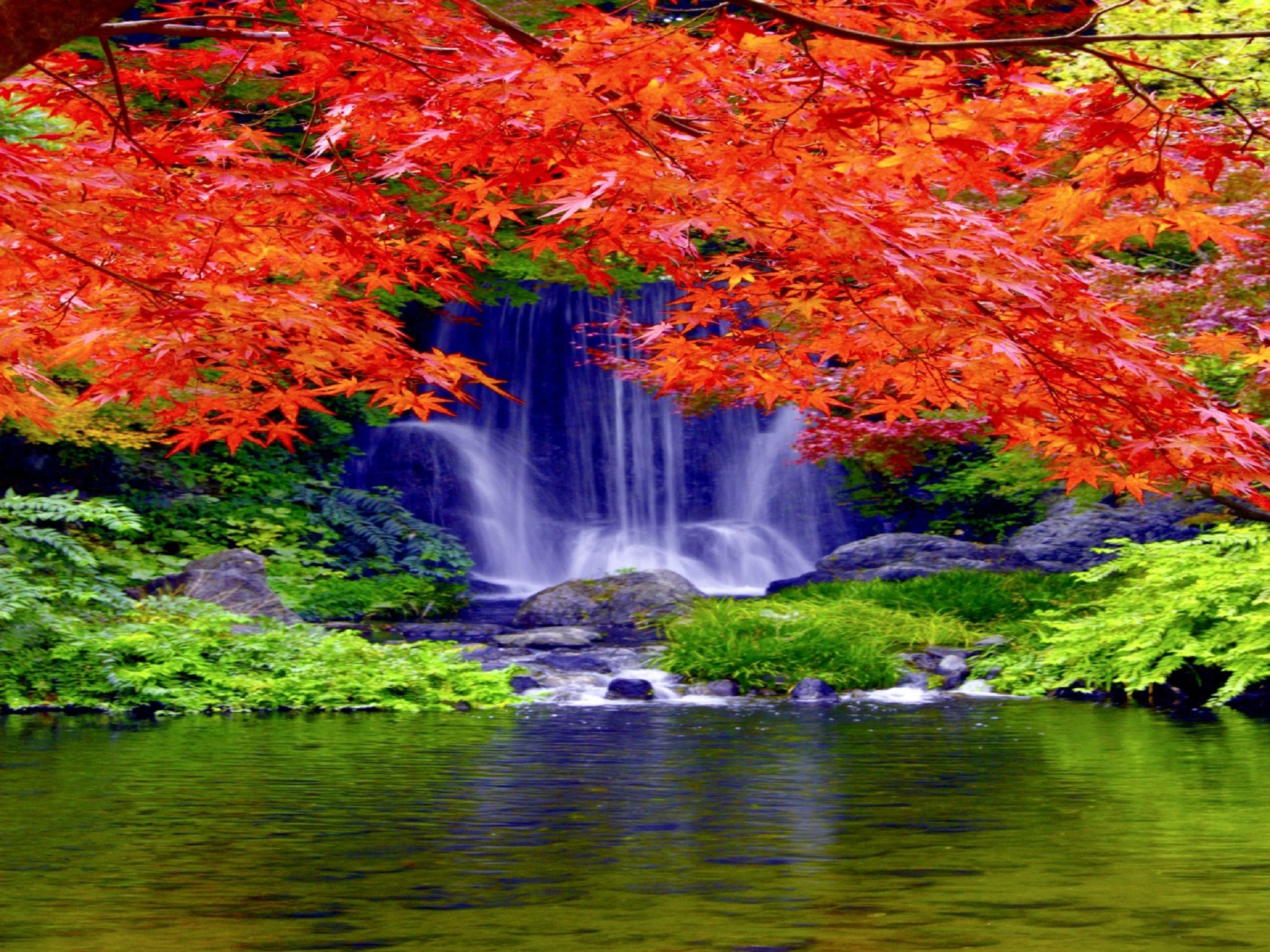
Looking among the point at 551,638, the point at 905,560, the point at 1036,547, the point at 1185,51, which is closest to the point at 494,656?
the point at 551,638

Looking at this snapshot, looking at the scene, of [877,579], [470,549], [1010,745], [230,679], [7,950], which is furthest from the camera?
[470,549]

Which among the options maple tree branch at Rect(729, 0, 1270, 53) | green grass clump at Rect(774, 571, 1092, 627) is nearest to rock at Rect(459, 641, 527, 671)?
green grass clump at Rect(774, 571, 1092, 627)

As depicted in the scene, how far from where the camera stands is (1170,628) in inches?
404

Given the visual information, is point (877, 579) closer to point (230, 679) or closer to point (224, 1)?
Answer: point (230, 679)

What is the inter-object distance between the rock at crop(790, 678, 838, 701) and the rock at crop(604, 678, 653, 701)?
111 cm

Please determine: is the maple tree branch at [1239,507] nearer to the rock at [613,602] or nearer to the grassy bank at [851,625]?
the grassy bank at [851,625]

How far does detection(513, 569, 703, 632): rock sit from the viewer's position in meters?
15.5

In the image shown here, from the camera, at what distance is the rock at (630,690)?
36.0ft

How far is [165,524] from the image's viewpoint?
1705 cm

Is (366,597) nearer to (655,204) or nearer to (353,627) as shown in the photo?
(353,627)

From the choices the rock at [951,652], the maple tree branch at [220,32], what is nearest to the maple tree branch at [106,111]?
the maple tree branch at [220,32]

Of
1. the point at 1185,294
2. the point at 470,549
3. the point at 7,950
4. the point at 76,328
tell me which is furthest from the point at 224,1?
the point at 470,549

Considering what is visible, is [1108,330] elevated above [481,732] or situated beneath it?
elevated above

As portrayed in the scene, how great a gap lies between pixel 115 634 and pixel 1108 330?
7591 millimetres
